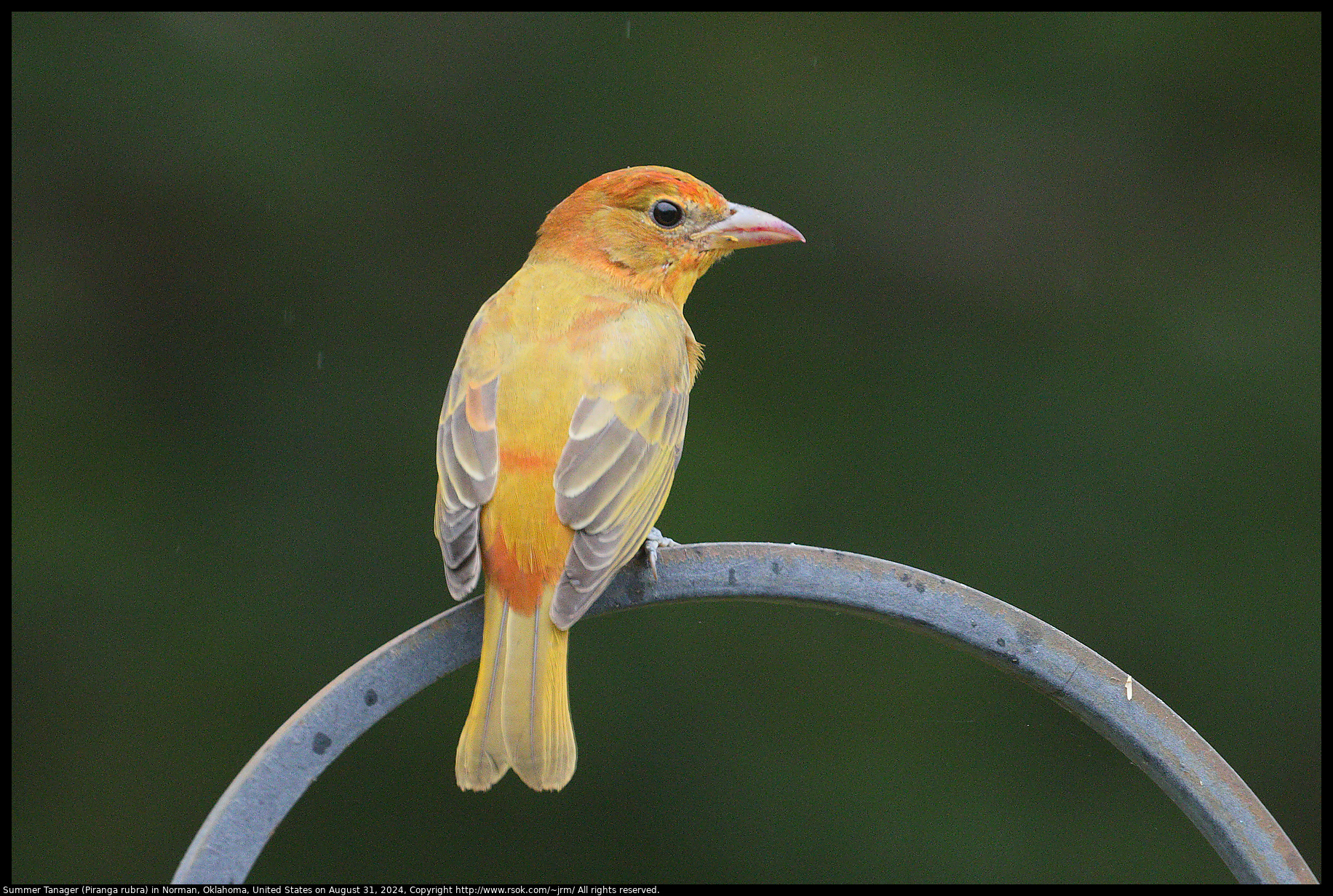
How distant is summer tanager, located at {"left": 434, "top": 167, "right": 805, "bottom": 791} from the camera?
2018 millimetres

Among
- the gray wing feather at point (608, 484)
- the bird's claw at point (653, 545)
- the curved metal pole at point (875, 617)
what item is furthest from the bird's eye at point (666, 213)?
the curved metal pole at point (875, 617)

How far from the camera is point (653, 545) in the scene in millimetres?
2371

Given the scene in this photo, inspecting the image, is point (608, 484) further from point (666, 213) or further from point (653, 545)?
point (666, 213)

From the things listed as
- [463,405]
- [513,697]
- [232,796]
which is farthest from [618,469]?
[232,796]

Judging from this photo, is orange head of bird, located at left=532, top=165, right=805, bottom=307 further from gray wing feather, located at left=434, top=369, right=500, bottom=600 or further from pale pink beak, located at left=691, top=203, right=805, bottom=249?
gray wing feather, located at left=434, top=369, right=500, bottom=600

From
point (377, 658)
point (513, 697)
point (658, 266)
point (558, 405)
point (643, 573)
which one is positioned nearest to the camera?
point (377, 658)

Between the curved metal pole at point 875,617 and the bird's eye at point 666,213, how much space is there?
130 cm

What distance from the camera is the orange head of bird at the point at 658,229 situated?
10.2 ft

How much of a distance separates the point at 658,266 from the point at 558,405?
81cm

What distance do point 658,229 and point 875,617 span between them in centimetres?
148

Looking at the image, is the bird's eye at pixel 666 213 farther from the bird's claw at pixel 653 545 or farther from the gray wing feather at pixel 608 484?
the bird's claw at pixel 653 545

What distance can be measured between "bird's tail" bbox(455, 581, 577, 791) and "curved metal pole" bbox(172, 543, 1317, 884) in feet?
0.20

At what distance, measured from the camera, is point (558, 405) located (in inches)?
95.9
